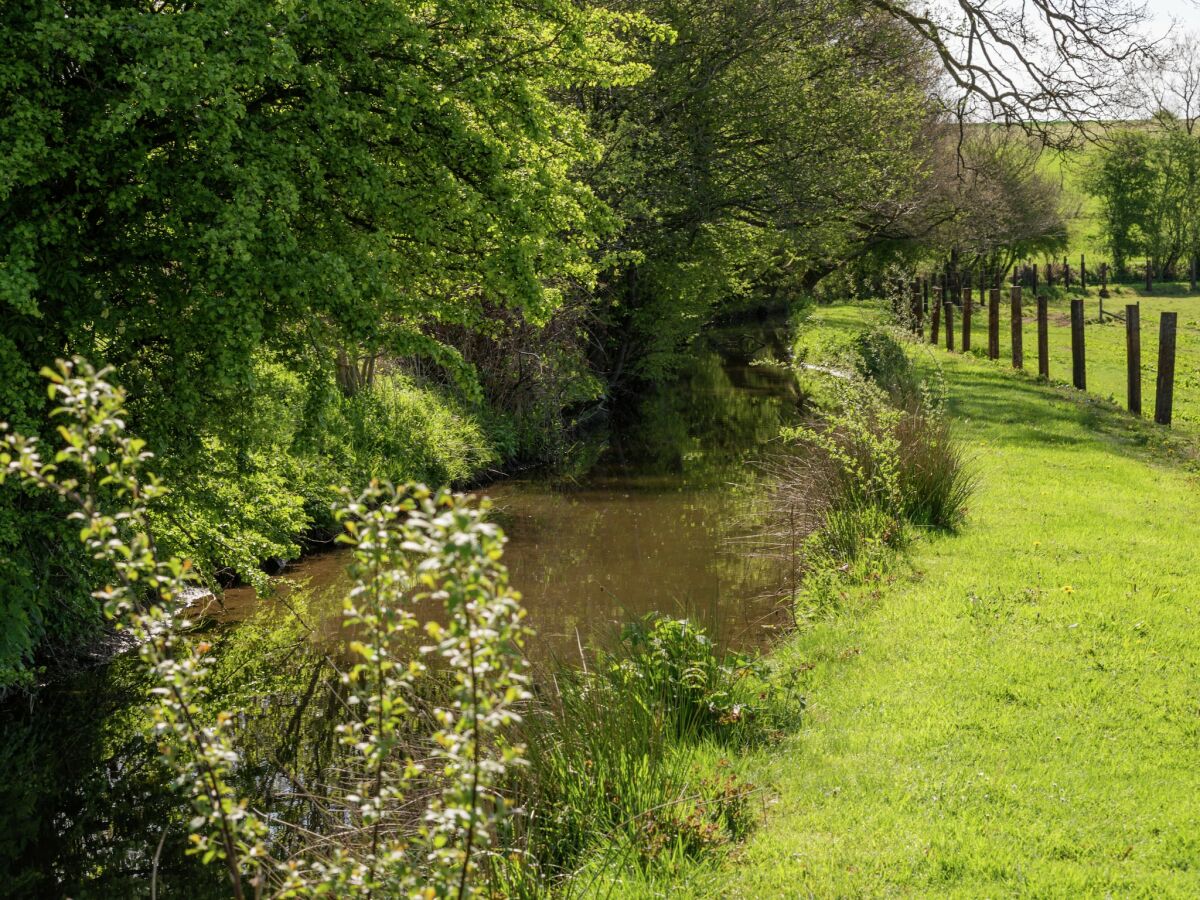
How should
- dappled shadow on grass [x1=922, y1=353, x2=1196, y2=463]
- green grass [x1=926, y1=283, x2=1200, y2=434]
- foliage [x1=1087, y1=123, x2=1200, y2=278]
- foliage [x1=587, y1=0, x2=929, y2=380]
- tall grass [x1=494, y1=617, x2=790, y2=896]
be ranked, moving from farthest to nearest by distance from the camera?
foliage [x1=1087, y1=123, x2=1200, y2=278], foliage [x1=587, y1=0, x2=929, y2=380], green grass [x1=926, y1=283, x2=1200, y2=434], dappled shadow on grass [x1=922, y1=353, x2=1196, y2=463], tall grass [x1=494, y1=617, x2=790, y2=896]

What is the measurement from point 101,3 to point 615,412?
1872cm

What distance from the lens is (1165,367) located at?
15820mm

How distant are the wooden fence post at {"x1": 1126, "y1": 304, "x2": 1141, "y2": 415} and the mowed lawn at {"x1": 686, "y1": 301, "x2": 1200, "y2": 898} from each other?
581 cm

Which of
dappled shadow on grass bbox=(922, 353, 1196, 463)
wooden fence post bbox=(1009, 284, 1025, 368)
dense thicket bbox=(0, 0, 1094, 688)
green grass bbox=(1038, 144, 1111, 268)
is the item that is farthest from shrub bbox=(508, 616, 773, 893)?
green grass bbox=(1038, 144, 1111, 268)

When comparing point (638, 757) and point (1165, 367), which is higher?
point (1165, 367)

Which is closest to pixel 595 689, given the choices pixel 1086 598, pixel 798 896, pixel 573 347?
pixel 798 896

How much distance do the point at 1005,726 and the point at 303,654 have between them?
717 cm

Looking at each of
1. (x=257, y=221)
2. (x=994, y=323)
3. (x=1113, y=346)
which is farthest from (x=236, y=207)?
(x=1113, y=346)

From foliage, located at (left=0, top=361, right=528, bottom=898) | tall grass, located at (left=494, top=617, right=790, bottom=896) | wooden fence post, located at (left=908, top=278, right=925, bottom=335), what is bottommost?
tall grass, located at (left=494, top=617, right=790, bottom=896)

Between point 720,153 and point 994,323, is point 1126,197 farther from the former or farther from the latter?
point 720,153

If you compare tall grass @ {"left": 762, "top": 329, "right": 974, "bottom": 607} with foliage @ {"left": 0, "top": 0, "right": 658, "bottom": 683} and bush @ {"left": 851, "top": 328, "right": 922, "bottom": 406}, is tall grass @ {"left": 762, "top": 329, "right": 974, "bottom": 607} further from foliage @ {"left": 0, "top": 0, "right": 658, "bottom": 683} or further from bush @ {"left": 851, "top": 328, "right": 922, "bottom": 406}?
bush @ {"left": 851, "top": 328, "right": 922, "bottom": 406}

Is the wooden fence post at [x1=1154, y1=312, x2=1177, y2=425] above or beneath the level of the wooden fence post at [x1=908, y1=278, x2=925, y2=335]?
beneath

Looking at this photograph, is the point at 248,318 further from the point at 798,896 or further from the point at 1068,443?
the point at 1068,443

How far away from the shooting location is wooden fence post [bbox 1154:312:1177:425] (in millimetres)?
15367
